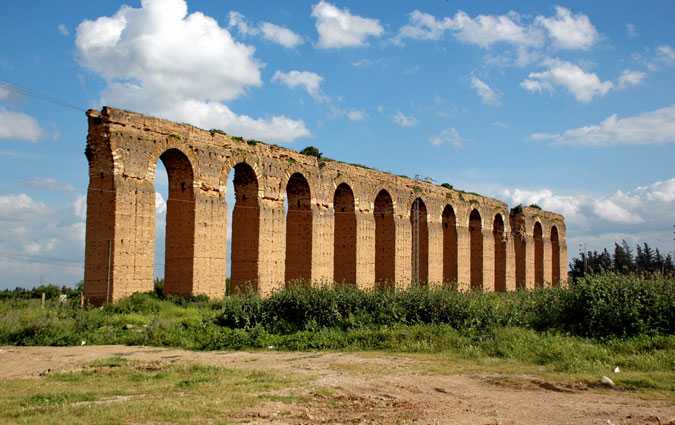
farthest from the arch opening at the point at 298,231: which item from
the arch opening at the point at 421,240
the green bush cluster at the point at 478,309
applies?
the green bush cluster at the point at 478,309

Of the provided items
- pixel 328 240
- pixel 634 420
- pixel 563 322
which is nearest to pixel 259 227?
pixel 328 240

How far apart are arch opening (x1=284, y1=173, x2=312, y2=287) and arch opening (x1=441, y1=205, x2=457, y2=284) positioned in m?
10.3

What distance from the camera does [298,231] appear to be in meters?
23.0

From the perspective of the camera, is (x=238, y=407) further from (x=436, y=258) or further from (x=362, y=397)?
(x=436, y=258)

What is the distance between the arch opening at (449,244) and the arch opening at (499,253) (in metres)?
5.22

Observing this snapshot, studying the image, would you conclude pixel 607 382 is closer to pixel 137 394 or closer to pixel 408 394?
pixel 408 394

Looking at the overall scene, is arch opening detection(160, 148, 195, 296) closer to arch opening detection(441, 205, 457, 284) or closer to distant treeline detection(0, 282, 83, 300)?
distant treeline detection(0, 282, 83, 300)

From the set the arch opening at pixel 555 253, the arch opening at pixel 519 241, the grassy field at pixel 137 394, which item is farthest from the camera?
the arch opening at pixel 555 253

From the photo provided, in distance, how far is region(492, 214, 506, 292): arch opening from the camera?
36.5 meters

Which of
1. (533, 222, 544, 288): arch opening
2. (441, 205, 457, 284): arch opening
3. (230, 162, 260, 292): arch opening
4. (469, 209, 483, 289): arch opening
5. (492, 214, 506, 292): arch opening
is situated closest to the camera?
(230, 162, 260, 292): arch opening

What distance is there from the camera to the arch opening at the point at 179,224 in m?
18.5

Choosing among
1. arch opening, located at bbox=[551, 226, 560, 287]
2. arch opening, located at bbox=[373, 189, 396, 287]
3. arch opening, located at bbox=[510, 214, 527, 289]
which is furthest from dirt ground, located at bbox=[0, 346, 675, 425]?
arch opening, located at bbox=[551, 226, 560, 287]

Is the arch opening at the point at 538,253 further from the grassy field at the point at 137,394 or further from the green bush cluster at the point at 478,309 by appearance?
the grassy field at the point at 137,394

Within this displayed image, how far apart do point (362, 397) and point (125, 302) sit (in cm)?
983
